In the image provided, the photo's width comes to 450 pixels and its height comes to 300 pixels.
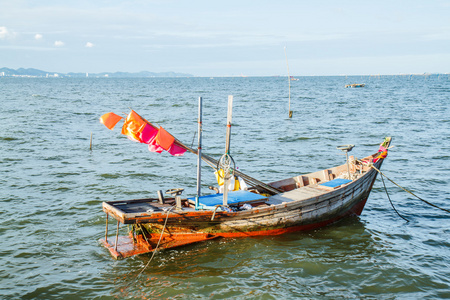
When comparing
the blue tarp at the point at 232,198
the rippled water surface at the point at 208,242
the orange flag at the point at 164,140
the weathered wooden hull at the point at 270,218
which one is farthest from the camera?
the blue tarp at the point at 232,198

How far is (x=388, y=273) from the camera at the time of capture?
1073 cm

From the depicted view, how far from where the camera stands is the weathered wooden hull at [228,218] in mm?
11032

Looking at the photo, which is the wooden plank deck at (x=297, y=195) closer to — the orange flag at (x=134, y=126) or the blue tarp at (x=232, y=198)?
the blue tarp at (x=232, y=198)

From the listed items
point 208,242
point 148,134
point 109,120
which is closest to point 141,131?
point 148,134

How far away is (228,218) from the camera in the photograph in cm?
1171

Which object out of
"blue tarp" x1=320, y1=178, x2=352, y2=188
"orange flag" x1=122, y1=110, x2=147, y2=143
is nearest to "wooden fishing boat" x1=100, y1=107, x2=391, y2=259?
"blue tarp" x1=320, y1=178, x2=352, y2=188

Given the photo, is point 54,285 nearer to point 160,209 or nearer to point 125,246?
point 125,246

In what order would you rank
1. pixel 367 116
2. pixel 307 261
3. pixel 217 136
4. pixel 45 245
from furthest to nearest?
pixel 367 116, pixel 217 136, pixel 45 245, pixel 307 261

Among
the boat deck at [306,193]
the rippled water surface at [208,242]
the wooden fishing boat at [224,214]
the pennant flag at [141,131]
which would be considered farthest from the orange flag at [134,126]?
the boat deck at [306,193]

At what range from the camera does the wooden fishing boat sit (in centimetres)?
1113

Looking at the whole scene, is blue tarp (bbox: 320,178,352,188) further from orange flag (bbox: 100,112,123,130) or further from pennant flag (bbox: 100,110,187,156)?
orange flag (bbox: 100,112,123,130)

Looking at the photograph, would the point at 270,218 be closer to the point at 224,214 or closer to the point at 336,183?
the point at 224,214

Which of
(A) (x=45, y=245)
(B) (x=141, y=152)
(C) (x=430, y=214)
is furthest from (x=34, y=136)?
(C) (x=430, y=214)

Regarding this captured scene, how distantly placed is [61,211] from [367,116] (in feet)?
124
